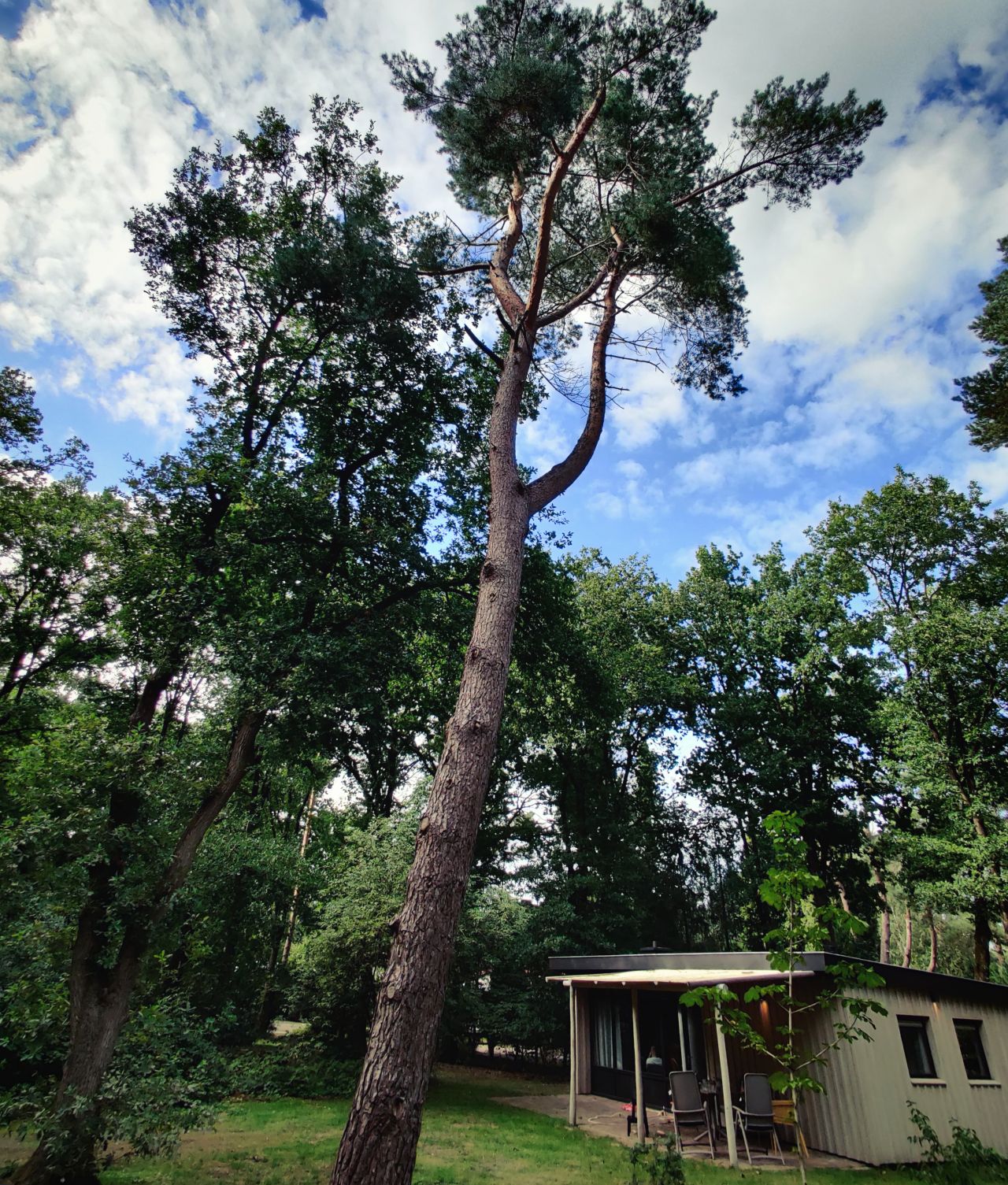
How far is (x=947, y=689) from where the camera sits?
15141 millimetres

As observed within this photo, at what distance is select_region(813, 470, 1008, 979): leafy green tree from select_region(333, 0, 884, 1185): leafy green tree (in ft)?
37.5

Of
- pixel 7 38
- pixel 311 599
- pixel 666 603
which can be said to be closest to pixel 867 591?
pixel 666 603

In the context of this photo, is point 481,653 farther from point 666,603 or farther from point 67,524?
point 666,603

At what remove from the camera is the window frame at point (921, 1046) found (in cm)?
895

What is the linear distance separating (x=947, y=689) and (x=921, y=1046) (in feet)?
29.2

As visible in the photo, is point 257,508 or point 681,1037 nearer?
point 257,508

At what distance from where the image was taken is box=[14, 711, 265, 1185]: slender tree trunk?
18.4 feet

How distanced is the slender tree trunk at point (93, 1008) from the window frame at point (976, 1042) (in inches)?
469

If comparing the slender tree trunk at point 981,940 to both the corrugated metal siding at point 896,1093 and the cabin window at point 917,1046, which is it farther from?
the cabin window at point 917,1046

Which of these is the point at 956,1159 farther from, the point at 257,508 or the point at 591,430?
the point at 257,508

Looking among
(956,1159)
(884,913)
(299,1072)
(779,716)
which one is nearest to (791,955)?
(956,1159)

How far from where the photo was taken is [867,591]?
19297mm

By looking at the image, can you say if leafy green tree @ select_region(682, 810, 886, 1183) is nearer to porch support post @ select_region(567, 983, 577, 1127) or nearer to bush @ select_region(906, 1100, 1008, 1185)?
bush @ select_region(906, 1100, 1008, 1185)

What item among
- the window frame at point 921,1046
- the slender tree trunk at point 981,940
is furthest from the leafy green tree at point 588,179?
the slender tree trunk at point 981,940
